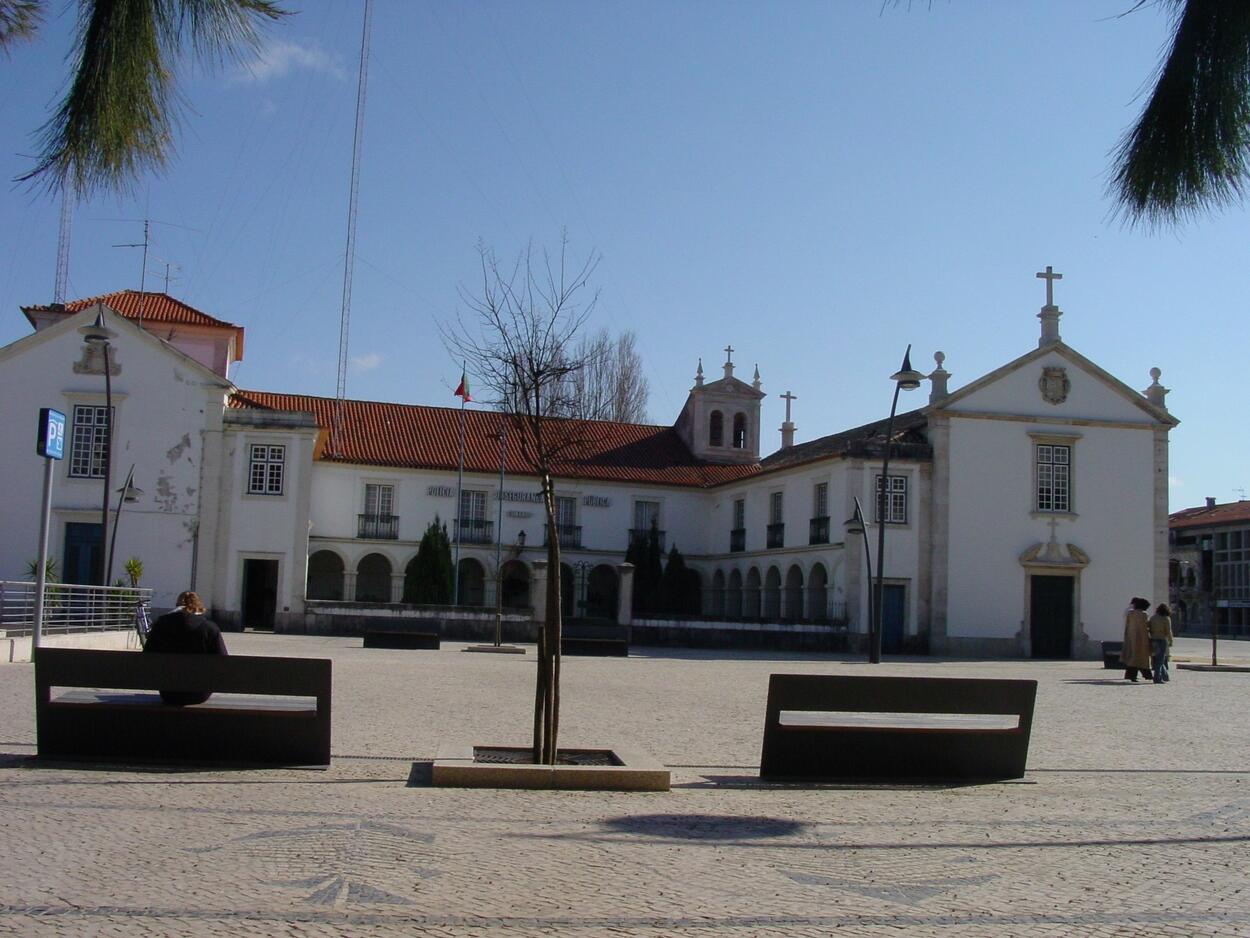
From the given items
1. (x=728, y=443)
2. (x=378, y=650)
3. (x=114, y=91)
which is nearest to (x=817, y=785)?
(x=114, y=91)

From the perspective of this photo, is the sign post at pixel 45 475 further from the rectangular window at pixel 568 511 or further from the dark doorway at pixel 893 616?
the rectangular window at pixel 568 511

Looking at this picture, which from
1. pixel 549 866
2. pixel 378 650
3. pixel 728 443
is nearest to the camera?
pixel 549 866

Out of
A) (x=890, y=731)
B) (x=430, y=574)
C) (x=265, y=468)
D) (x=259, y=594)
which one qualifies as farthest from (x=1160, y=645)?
(x=259, y=594)

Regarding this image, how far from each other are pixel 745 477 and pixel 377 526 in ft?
44.9

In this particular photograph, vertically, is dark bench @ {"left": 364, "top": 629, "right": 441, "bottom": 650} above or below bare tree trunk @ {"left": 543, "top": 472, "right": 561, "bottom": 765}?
below

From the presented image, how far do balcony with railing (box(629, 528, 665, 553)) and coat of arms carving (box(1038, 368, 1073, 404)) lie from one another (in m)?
15.9

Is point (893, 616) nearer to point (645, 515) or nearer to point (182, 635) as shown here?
point (645, 515)

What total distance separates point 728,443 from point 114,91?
48593 millimetres

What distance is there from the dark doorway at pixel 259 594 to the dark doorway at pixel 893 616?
1891cm

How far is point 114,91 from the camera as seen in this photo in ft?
17.4

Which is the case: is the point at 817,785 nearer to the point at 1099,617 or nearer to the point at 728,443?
the point at 1099,617

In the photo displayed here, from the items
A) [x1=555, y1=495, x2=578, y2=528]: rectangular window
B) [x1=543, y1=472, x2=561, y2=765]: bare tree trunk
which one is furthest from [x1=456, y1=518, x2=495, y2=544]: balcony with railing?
[x1=543, y1=472, x2=561, y2=765]: bare tree trunk

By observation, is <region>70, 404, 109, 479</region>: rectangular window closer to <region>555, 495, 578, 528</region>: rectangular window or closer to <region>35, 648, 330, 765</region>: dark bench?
<region>555, 495, 578, 528</region>: rectangular window

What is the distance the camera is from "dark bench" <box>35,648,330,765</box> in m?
8.91
